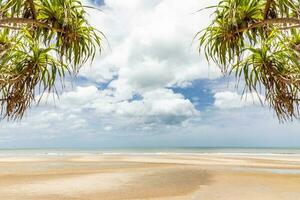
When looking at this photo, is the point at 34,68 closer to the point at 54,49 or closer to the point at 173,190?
the point at 54,49

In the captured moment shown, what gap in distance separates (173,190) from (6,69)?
6040 millimetres

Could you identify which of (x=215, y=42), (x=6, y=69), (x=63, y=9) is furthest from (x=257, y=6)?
(x=6, y=69)

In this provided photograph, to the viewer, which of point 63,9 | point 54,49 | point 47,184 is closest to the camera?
point 63,9

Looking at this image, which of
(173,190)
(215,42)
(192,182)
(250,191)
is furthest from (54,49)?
(192,182)

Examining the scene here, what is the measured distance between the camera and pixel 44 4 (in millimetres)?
4582

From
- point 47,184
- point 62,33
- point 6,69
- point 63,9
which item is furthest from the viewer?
point 47,184

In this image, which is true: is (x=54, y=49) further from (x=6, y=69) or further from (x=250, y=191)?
(x=250, y=191)

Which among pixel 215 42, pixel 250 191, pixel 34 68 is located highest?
pixel 215 42

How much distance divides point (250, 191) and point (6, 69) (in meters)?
7.13

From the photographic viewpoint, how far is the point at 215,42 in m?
5.50

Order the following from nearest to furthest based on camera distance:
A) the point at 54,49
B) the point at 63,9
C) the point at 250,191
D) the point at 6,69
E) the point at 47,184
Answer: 1. the point at 63,9
2. the point at 54,49
3. the point at 6,69
4. the point at 250,191
5. the point at 47,184

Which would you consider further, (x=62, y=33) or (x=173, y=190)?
(x=173, y=190)

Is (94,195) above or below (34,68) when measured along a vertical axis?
below

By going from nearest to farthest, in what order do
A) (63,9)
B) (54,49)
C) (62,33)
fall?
(63,9)
(62,33)
(54,49)
